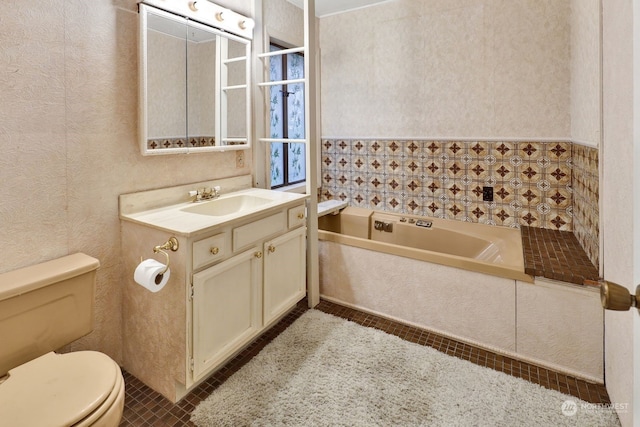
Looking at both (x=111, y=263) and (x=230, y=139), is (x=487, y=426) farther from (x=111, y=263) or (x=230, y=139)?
(x=230, y=139)

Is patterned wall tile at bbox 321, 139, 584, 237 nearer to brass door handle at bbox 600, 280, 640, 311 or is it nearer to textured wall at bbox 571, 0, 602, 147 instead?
textured wall at bbox 571, 0, 602, 147

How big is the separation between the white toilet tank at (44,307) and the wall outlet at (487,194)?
2642 millimetres

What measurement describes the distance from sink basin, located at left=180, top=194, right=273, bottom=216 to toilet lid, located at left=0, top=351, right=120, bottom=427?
0.90 meters

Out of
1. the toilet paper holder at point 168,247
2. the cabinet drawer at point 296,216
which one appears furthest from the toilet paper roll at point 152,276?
the cabinet drawer at point 296,216

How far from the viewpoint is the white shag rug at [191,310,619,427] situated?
61.6 inches

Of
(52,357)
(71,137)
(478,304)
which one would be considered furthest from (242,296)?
(478,304)

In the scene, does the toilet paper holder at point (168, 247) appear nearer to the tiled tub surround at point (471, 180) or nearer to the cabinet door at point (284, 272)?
the cabinet door at point (284, 272)

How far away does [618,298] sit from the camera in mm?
612

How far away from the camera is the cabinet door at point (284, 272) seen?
6.79ft

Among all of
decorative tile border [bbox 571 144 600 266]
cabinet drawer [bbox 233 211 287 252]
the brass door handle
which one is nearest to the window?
cabinet drawer [bbox 233 211 287 252]

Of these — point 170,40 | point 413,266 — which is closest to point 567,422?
point 413,266

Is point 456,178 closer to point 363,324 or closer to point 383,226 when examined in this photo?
point 383,226

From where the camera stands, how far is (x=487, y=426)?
4.99 feet

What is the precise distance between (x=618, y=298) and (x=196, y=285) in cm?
147
